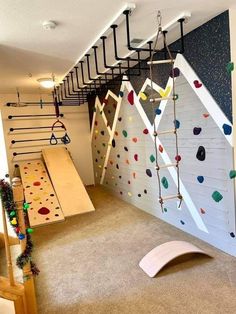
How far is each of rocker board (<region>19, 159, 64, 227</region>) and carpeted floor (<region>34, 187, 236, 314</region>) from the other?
0.37 meters

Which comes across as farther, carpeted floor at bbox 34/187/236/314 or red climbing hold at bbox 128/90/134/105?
red climbing hold at bbox 128/90/134/105

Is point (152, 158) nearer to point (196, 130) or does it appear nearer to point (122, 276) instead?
point (196, 130)

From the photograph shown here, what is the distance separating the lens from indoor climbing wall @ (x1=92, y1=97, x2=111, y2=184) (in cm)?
488

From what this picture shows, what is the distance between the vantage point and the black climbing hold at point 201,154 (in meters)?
2.48

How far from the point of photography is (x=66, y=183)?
4.35 meters

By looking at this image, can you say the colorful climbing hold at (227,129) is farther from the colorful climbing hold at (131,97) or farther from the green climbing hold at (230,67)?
the colorful climbing hold at (131,97)

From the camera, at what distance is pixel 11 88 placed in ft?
14.5

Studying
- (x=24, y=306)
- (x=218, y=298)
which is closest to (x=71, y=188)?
(x=24, y=306)

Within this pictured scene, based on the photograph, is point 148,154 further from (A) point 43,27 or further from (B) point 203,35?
(A) point 43,27

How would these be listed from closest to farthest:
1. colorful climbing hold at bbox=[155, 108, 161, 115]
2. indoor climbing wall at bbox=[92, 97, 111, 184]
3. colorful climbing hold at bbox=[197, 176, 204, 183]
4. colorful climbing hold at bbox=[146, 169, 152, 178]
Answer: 1. colorful climbing hold at bbox=[197, 176, 204, 183]
2. colorful climbing hold at bbox=[155, 108, 161, 115]
3. colorful climbing hold at bbox=[146, 169, 152, 178]
4. indoor climbing wall at bbox=[92, 97, 111, 184]

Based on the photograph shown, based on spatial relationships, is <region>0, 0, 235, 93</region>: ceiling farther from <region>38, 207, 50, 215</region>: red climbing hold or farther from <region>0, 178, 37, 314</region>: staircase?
<region>38, 207, 50, 215</region>: red climbing hold

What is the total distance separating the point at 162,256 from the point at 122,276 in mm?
421

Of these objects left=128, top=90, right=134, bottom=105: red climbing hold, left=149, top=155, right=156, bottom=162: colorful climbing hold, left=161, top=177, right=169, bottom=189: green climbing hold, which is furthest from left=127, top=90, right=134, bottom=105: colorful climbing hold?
left=161, top=177, right=169, bottom=189: green climbing hold

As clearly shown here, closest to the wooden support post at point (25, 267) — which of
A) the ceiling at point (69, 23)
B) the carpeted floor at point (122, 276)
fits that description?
the carpeted floor at point (122, 276)
